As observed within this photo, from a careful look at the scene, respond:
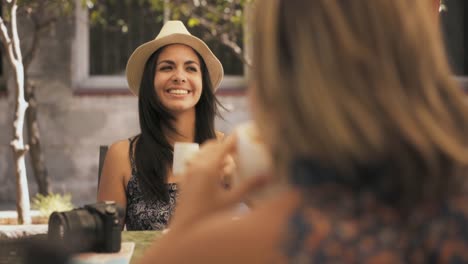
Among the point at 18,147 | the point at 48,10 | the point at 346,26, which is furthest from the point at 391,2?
the point at 48,10

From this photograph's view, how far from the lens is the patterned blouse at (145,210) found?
3.89 m

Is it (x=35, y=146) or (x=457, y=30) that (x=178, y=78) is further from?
(x=457, y=30)

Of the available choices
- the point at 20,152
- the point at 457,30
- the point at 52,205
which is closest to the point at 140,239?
the point at 20,152

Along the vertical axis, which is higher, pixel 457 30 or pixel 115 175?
pixel 457 30

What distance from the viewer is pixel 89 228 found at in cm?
260

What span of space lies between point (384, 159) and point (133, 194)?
280 cm

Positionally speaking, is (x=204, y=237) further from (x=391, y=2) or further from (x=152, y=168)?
(x=152, y=168)

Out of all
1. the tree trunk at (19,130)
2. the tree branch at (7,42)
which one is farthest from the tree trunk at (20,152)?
the tree branch at (7,42)

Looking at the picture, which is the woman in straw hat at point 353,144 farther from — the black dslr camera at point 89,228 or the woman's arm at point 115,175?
the woman's arm at point 115,175

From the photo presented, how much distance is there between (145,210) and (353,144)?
9.04 ft

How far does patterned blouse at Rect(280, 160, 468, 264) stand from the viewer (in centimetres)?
123

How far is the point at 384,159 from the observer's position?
4.11ft

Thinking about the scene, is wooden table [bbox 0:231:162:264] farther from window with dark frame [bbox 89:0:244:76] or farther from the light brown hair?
window with dark frame [bbox 89:0:244:76]

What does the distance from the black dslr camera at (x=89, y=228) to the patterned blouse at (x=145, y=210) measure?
48.6 inches
